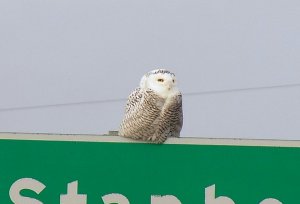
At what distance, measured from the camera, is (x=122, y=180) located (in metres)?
1.65

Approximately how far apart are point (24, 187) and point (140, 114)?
375mm

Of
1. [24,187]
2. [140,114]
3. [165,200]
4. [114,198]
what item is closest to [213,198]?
[165,200]

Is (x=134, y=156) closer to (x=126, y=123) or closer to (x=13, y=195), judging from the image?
(x=126, y=123)

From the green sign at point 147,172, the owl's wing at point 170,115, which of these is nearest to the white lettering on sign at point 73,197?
the green sign at point 147,172

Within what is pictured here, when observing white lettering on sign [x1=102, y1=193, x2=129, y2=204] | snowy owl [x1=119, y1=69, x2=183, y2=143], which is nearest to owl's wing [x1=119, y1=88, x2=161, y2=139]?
snowy owl [x1=119, y1=69, x2=183, y2=143]

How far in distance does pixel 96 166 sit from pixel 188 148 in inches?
9.0

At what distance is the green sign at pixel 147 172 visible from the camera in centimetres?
163

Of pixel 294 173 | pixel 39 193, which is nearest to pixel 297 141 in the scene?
pixel 294 173

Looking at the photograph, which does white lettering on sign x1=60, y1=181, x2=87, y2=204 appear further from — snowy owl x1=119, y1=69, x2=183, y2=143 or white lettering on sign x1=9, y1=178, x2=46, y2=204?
snowy owl x1=119, y1=69, x2=183, y2=143

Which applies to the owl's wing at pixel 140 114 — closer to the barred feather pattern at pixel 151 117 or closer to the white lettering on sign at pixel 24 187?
the barred feather pattern at pixel 151 117

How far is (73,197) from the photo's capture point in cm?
164

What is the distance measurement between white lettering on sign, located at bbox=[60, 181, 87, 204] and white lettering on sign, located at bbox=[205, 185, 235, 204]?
0.96ft

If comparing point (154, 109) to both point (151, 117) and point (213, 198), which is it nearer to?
point (151, 117)

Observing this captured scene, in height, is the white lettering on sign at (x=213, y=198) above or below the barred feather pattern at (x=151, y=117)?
below
